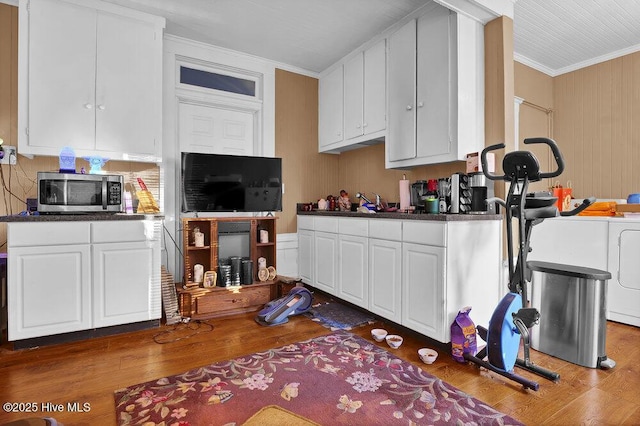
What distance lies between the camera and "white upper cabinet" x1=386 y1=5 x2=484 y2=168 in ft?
9.03

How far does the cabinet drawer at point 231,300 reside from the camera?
3249 mm

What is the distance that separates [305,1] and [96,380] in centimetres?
329

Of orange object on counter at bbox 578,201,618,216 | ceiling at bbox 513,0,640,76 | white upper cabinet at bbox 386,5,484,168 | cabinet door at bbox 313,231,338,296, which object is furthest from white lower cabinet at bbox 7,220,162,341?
orange object on counter at bbox 578,201,618,216

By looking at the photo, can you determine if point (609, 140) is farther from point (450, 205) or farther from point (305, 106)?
point (305, 106)

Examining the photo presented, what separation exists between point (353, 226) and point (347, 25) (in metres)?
2.02

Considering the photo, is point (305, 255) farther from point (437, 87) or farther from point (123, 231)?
point (437, 87)

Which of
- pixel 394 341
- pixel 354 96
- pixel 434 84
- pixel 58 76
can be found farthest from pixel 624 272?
pixel 58 76

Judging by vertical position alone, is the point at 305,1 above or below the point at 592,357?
above

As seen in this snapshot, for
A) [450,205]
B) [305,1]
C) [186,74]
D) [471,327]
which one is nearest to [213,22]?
[186,74]

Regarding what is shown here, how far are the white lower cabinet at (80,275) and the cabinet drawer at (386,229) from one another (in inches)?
74.6

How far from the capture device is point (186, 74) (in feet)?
12.5

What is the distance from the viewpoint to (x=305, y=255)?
419 centimetres

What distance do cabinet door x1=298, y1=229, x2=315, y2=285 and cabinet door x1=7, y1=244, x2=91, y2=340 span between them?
220 cm

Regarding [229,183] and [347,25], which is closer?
[347,25]
